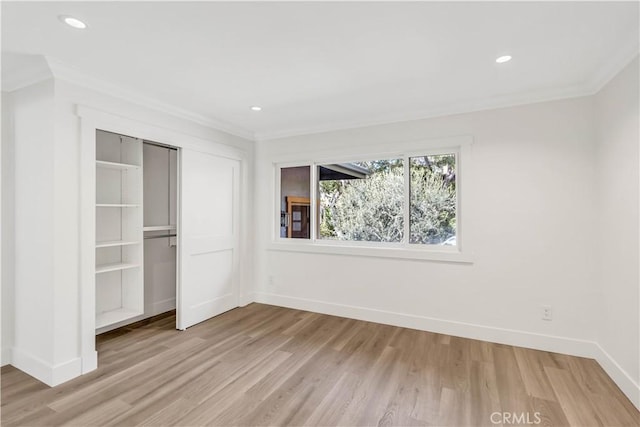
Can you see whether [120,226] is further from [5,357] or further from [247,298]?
[247,298]

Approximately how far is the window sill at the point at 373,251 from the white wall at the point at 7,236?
253 cm

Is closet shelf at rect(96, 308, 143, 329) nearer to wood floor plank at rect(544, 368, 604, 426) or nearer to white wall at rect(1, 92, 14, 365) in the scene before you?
white wall at rect(1, 92, 14, 365)

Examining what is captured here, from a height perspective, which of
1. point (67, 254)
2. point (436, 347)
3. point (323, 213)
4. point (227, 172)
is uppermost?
point (227, 172)

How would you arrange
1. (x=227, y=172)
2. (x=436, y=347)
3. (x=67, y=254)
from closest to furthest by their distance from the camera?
1. (x=67, y=254)
2. (x=436, y=347)
3. (x=227, y=172)

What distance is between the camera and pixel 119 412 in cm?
193

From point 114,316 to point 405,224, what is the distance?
10.5 feet

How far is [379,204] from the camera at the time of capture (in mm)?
3682

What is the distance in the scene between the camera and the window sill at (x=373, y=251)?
3146mm

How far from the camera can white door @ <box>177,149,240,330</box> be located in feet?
11.0

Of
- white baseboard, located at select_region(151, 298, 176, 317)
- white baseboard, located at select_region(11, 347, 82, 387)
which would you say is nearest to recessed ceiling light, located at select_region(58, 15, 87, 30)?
white baseboard, located at select_region(11, 347, 82, 387)

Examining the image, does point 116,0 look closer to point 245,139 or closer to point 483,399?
point 245,139

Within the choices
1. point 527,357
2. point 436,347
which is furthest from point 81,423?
point 527,357

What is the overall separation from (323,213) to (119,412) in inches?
110

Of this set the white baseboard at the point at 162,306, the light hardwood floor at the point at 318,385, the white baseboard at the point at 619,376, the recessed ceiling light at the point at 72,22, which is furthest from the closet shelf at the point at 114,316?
the white baseboard at the point at 619,376
